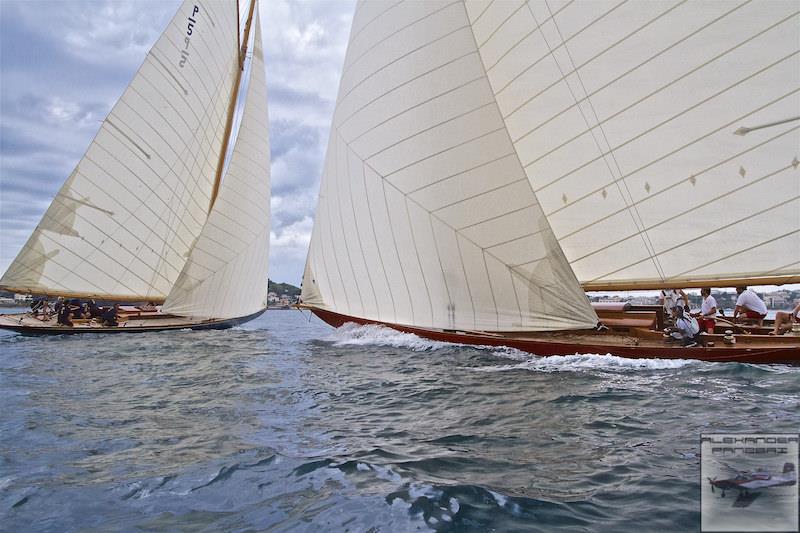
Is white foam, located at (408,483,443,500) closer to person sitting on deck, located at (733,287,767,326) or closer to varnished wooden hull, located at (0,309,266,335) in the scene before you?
person sitting on deck, located at (733,287,767,326)

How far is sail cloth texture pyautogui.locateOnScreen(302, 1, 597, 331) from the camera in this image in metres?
10.3

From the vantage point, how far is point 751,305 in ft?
39.0

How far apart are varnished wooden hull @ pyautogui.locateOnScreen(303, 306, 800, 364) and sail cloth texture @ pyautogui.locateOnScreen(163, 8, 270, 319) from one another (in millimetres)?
11256

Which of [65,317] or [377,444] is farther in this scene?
[65,317]

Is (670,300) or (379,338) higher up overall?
(670,300)

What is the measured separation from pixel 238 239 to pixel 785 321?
61.4ft

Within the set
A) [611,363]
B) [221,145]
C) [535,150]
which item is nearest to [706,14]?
[535,150]

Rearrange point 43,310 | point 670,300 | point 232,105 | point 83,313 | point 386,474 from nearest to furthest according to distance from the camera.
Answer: point 386,474 < point 670,300 < point 83,313 < point 43,310 < point 232,105

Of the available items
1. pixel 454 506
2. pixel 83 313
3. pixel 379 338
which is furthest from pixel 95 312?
pixel 454 506

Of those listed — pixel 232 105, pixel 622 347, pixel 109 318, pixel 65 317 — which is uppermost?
pixel 232 105

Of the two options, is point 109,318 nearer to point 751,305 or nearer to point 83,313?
point 83,313

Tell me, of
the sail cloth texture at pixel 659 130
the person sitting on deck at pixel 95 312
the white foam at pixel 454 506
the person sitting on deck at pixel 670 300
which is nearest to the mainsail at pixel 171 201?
the person sitting on deck at pixel 95 312

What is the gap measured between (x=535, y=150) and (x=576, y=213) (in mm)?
1785

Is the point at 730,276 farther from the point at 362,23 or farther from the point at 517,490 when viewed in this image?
the point at 362,23
